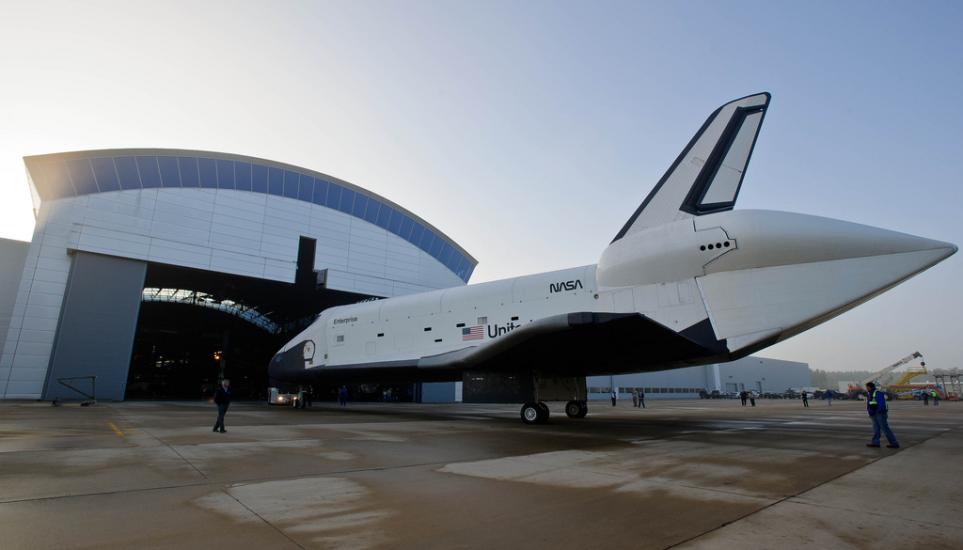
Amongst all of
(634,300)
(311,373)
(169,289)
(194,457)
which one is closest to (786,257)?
(634,300)

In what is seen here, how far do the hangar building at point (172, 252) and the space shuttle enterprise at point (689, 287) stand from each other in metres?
18.6

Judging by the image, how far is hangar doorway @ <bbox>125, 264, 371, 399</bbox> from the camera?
29.8 m

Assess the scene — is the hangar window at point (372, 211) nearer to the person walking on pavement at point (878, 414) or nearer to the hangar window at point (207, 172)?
the hangar window at point (207, 172)

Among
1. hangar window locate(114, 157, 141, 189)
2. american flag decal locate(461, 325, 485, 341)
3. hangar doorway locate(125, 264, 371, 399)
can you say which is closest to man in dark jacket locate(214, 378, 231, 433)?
american flag decal locate(461, 325, 485, 341)

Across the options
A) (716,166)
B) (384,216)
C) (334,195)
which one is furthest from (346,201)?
(716,166)

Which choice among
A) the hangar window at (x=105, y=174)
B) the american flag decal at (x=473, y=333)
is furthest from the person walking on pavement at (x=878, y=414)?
the hangar window at (x=105, y=174)

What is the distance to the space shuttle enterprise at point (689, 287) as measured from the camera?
8.28m

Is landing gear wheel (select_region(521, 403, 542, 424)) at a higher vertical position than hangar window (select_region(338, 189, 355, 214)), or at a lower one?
lower

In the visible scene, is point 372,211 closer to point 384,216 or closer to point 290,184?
point 384,216

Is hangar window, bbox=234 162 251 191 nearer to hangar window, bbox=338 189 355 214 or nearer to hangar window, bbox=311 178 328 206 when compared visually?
hangar window, bbox=311 178 328 206

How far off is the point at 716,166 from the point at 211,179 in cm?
2644

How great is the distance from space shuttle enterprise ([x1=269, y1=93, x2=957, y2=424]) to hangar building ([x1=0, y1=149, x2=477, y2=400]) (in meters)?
18.6

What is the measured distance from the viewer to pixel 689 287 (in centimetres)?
938

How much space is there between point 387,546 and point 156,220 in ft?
90.3
